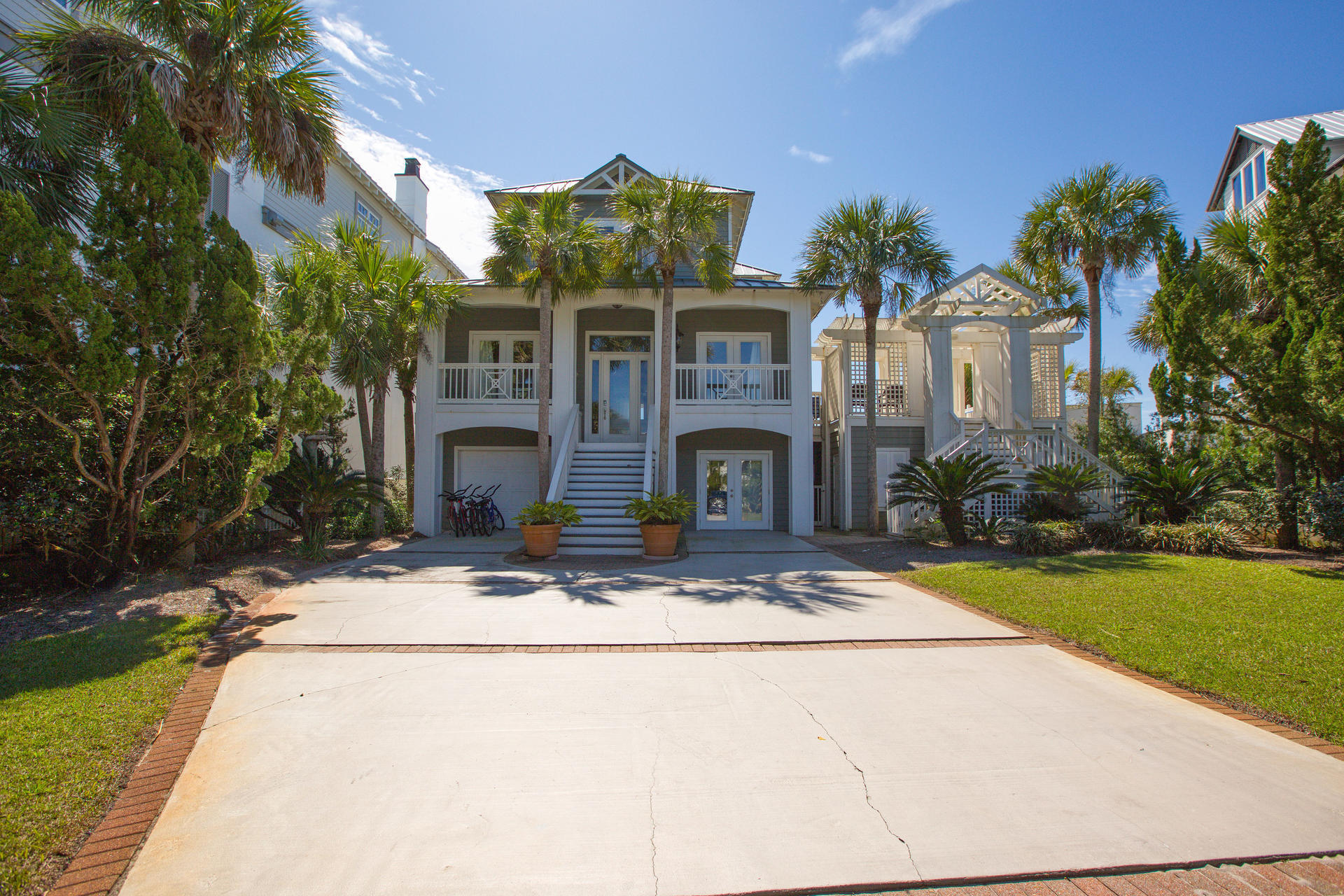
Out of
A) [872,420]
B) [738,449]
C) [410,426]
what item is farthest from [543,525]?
[872,420]

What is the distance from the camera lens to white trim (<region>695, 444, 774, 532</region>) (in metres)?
16.6

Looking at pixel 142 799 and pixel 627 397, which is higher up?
pixel 627 397

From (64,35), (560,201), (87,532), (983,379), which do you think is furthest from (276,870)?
(983,379)

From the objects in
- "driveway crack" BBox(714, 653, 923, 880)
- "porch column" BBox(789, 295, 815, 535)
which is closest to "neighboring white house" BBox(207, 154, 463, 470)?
"porch column" BBox(789, 295, 815, 535)

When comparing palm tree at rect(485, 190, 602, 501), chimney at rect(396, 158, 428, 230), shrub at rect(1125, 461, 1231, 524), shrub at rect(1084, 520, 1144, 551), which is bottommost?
shrub at rect(1084, 520, 1144, 551)

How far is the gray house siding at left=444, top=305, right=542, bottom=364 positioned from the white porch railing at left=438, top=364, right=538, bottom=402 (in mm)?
1123

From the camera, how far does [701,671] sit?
5211 millimetres

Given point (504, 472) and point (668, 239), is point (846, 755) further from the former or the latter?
point (504, 472)

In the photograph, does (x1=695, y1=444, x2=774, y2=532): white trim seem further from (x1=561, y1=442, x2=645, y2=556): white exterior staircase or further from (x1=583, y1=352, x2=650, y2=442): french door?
(x1=561, y1=442, x2=645, y2=556): white exterior staircase

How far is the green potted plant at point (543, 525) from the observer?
1129 cm

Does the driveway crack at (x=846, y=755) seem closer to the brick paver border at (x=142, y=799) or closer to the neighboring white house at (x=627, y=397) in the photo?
the brick paver border at (x=142, y=799)

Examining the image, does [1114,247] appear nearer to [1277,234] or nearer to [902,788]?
[1277,234]

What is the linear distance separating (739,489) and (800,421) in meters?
2.56

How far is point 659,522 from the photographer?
11.5m
